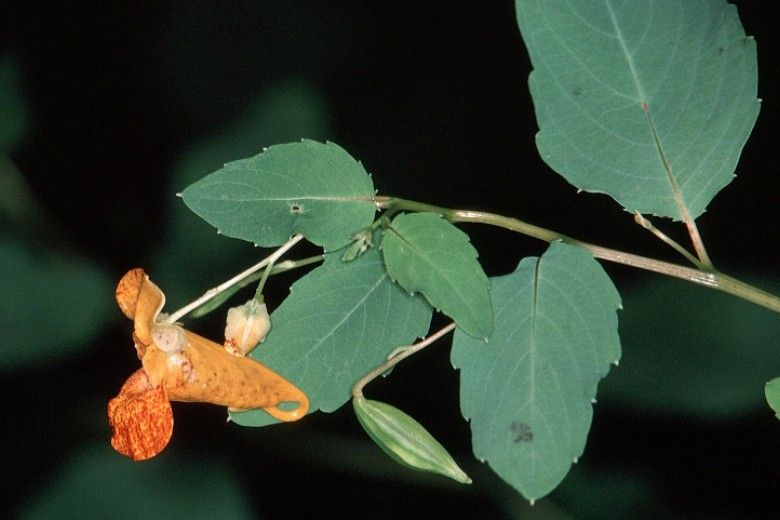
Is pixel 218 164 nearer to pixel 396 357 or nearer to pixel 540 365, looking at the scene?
pixel 396 357

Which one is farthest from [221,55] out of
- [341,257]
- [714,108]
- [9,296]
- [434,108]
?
[714,108]

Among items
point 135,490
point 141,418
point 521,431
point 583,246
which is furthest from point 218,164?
point 521,431

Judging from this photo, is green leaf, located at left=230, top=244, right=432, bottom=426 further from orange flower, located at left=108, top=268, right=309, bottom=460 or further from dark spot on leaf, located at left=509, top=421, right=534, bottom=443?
dark spot on leaf, located at left=509, top=421, right=534, bottom=443

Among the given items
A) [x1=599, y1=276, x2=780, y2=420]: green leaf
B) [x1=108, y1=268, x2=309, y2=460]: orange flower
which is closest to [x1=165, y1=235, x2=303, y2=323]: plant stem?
[x1=108, y1=268, x2=309, y2=460]: orange flower

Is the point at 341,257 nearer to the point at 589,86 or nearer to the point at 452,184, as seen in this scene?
the point at 589,86

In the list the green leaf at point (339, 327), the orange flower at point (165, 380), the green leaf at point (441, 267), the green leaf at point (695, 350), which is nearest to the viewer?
the green leaf at point (441, 267)

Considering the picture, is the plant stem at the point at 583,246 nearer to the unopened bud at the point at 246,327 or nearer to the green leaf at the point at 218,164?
the unopened bud at the point at 246,327

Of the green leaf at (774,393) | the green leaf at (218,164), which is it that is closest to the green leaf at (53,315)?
the green leaf at (218,164)
